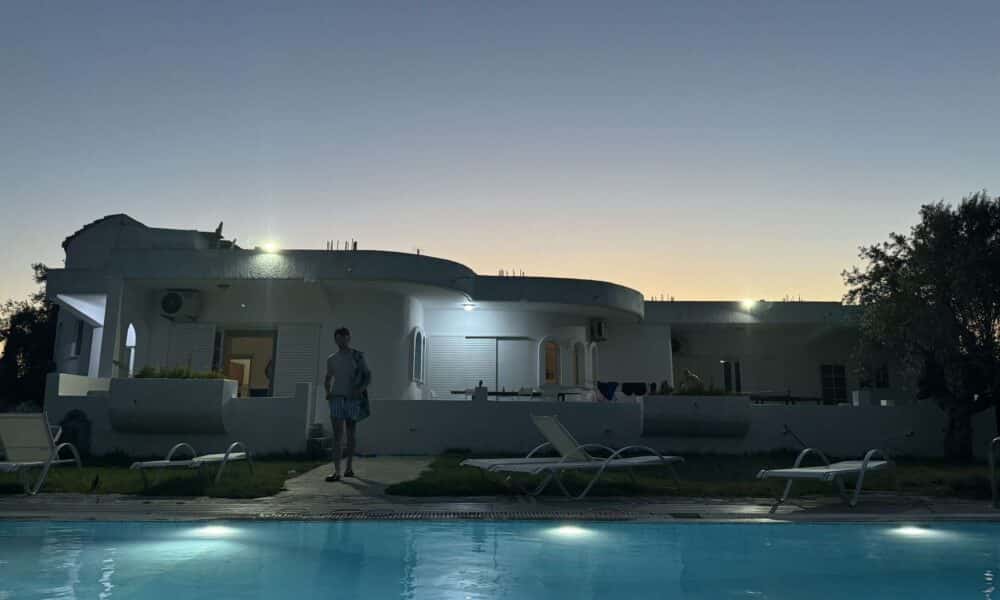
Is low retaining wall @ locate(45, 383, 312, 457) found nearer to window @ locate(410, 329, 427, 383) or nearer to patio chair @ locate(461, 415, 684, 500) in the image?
window @ locate(410, 329, 427, 383)

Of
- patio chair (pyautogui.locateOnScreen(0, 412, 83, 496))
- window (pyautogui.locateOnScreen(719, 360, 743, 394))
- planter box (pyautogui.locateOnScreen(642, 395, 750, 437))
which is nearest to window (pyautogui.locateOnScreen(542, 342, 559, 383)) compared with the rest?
planter box (pyautogui.locateOnScreen(642, 395, 750, 437))

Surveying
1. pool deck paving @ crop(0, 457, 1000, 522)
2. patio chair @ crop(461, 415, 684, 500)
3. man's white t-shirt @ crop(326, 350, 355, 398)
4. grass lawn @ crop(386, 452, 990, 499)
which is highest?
man's white t-shirt @ crop(326, 350, 355, 398)

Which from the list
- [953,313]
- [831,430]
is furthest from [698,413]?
[953,313]

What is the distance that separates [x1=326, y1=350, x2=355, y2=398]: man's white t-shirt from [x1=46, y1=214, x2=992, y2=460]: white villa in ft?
10.3

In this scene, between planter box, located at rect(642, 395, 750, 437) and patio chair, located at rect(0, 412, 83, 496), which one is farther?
planter box, located at rect(642, 395, 750, 437)

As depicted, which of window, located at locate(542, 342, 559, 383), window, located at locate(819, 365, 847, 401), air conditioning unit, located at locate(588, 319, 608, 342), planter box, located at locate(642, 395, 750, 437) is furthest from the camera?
window, located at locate(819, 365, 847, 401)

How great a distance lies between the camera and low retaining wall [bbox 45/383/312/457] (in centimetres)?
1125

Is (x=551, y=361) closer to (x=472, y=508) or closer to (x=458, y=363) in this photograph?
(x=458, y=363)

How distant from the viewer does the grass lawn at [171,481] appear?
22.7ft

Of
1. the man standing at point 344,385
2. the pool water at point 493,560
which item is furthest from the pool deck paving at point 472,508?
the man standing at point 344,385

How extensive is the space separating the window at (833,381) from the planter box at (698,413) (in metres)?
11.8

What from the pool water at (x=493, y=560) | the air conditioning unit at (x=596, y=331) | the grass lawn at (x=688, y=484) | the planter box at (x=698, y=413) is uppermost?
the air conditioning unit at (x=596, y=331)

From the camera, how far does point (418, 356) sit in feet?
53.6

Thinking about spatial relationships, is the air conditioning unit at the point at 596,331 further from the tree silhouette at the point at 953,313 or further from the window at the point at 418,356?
the tree silhouette at the point at 953,313
